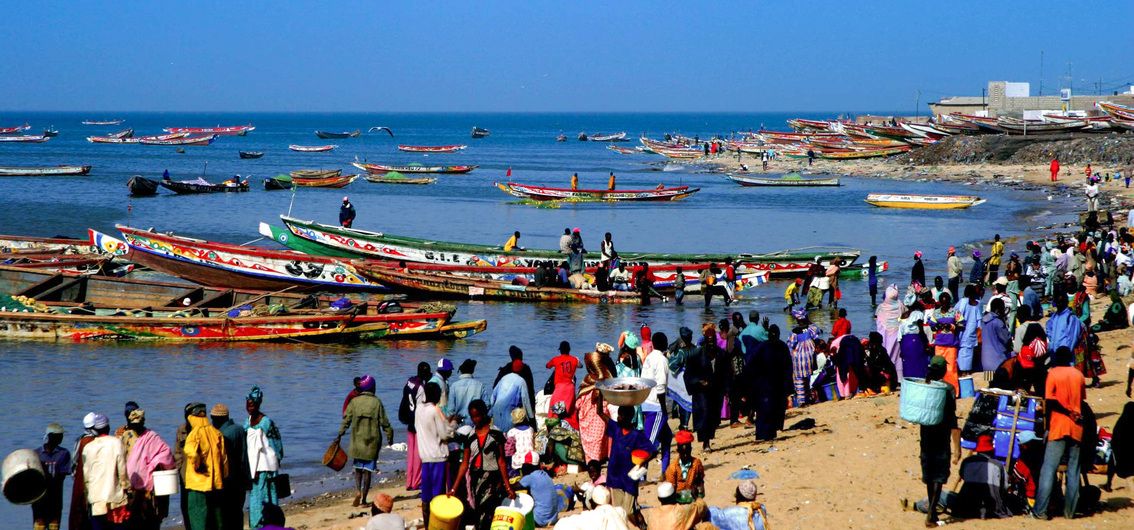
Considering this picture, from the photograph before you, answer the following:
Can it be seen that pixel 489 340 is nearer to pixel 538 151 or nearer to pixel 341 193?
pixel 341 193

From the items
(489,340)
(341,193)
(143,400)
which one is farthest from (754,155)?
(143,400)

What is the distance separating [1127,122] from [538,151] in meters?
72.3

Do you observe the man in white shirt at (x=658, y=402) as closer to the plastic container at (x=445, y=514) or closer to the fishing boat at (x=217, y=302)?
the plastic container at (x=445, y=514)

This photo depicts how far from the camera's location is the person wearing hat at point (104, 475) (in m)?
7.57

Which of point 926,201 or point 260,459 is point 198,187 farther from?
point 260,459

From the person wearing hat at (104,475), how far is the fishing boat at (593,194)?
147ft

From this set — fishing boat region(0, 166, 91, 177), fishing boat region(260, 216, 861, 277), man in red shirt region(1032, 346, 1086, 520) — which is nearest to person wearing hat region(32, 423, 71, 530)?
man in red shirt region(1032, 346, 1086, 520)

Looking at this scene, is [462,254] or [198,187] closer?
[462,254]

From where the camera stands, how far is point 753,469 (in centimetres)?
1005

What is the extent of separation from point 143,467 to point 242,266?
18339 mm

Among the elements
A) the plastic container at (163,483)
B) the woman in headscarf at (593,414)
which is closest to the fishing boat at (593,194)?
the woman in headscarf at (593,414)

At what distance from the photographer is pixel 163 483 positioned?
7.68m

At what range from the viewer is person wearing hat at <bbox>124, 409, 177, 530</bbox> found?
768 cm

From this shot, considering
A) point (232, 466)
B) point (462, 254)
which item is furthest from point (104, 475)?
point (462, 254)
